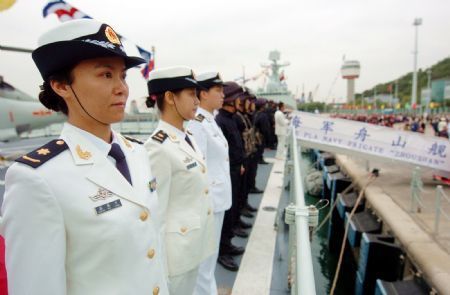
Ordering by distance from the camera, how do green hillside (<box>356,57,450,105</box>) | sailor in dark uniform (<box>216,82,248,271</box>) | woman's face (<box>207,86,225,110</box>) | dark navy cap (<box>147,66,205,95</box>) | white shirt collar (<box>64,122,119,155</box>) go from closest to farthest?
white shirt collar (<box>64,122,119,155</box>) < dark navy cap (<box>147,66,205,95</box>) < woman's face (<box>207,86,225,110</box>) < sailor in dark uniform (<box>216,82,248,271</box>) < green hillside (<box>356,57,450,105</box>)

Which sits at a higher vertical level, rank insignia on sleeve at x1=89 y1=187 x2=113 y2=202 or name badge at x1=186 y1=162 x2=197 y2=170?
rank insignia on sleeve at x1=89 y1=187 x2=113 y2=202

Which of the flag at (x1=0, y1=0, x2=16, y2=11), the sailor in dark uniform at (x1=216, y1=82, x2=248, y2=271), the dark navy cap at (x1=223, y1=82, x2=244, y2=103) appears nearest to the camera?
the flag at (x1=0, y1=0, x2=16, y2=11)

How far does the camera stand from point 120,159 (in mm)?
1210

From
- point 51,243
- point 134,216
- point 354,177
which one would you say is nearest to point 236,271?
point 134,216

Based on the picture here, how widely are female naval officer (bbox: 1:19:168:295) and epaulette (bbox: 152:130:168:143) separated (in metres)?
0.59

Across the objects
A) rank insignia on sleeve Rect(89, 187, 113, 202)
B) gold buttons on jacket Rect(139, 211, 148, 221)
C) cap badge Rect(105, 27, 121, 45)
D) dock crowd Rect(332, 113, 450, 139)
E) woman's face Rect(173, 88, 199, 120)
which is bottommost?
dock crowd Rect(332, 113, 450, 139)

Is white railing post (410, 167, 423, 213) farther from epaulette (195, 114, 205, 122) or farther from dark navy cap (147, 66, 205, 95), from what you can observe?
dark navy cap (147, 66, 205, 95)

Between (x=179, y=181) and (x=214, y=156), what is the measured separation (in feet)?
3.17

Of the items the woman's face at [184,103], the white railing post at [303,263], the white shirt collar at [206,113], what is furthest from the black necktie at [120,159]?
the white shirt collar at [206,113]

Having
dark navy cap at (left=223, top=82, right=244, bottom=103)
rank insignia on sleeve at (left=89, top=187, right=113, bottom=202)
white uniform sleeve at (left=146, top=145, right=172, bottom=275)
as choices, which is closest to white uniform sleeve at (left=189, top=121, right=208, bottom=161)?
white uniform sleeve at (left=146, top=145, right=172, bottom=275)

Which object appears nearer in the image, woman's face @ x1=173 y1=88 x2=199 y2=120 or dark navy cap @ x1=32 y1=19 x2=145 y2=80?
dark navy cap @ x1=32 y1=19 x2=145 y2=80

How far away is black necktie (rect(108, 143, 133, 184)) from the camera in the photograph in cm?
118

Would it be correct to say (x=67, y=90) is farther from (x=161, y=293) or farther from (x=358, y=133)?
(x=358, y=133)

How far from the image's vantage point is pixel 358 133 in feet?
23.8
